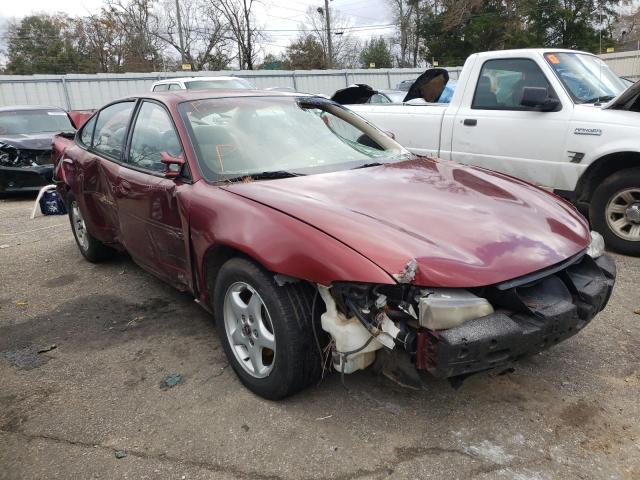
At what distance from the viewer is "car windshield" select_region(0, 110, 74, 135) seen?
→ 9.62m

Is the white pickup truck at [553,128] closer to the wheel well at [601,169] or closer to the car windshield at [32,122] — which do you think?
the wheel well at [601,169]

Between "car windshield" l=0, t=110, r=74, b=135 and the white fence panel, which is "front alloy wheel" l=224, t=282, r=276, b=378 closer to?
"car windshield" l=0, t=110, r=74, b=135

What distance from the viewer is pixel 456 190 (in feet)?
9.53

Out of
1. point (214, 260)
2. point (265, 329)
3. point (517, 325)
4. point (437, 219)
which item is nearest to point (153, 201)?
point (214, 260)

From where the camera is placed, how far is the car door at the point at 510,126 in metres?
4.89

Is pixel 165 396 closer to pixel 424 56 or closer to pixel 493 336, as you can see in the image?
pixel 493 336

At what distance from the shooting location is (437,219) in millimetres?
2480

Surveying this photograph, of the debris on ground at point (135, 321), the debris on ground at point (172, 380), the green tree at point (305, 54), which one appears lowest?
the debris on ground at point (135, 321)

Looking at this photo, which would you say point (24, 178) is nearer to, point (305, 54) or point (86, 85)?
point (86, 85)

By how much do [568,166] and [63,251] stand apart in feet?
17.3

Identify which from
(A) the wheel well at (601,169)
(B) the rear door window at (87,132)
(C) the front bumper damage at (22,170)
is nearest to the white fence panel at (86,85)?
(C) the front bumper damage at (22,170)

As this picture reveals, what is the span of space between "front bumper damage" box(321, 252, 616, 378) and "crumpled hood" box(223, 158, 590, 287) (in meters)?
0.10

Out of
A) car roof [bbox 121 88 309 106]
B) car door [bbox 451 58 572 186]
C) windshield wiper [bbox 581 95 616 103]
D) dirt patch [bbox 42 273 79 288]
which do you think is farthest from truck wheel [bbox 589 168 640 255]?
dirt patch [bbox 42 273 79 288]

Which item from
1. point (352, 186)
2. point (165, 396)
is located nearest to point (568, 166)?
point (352, 186)
